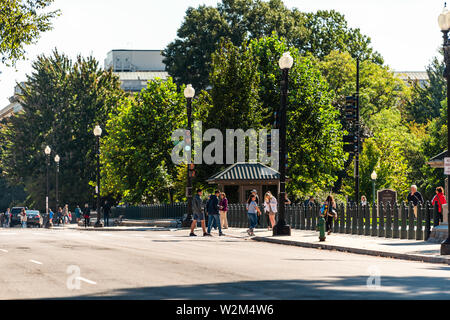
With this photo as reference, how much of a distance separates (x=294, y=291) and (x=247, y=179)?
99.4 feet

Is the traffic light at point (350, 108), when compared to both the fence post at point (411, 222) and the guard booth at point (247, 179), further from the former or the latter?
the fence post at point (411, 222)

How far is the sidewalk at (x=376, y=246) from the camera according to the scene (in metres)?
21.8

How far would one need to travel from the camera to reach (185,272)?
16.2 m

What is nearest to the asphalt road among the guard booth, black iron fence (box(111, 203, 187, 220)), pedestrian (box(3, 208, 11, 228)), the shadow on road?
the shadow on road

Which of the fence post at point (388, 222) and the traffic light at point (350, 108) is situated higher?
the traffic light at point (350, 108)

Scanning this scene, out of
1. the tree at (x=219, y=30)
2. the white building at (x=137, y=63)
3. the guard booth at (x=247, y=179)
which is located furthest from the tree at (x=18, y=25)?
the white building at (x=137, y=63)

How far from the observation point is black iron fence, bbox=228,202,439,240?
2803 centimetres

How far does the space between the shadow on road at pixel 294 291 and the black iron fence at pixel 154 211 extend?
120 ft

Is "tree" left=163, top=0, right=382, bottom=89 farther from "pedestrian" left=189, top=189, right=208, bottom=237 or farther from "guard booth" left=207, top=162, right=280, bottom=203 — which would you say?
"pedestrian" left=189, top=189, right=208, bottom=237

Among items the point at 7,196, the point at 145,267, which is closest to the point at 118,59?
the point at 7,196

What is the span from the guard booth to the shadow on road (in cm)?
2847

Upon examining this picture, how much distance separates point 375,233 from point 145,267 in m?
15.6

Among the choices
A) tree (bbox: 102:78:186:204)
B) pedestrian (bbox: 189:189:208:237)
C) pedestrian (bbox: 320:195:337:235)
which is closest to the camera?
pedestrian (bbox: 320:195:337:235)

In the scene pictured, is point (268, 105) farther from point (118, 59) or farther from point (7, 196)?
point (118, 59)
